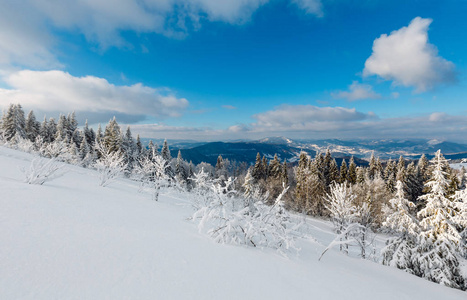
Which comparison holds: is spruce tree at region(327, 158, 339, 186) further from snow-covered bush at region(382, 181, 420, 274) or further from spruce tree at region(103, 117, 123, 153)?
spruce tree at region(103, 117, 123, 153)

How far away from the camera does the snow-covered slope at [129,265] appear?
2.28 metres

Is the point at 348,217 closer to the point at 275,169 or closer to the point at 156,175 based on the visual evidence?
the point at 156,175

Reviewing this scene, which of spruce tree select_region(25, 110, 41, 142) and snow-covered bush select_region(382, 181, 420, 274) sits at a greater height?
spruce tree select_region(25, 110, 41, 142)

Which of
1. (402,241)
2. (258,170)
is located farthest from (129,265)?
(258,170)

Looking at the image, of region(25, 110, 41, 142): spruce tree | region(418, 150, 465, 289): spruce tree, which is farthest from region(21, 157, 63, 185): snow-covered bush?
region(25, 110, 41, 142): spruce tree

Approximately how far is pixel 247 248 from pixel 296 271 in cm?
125

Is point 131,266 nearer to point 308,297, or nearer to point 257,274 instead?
point 257,274

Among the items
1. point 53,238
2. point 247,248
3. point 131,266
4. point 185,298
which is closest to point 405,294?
point 247,248

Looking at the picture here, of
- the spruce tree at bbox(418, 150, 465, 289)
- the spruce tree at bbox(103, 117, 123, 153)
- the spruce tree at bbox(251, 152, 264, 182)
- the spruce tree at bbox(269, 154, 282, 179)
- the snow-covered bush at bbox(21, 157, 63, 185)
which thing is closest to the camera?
the snow-covered bush at bbox(21, 157, 63, 185)

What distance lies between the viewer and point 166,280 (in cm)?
276

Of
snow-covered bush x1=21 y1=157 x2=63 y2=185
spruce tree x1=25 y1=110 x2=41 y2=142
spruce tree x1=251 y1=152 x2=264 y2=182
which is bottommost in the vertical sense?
spruce tree x1=251 y1=152 x2=264 y2=182

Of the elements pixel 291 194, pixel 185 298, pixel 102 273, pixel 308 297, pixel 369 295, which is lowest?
pixel 291 194

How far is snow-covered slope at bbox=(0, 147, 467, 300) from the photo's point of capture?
2.28 m

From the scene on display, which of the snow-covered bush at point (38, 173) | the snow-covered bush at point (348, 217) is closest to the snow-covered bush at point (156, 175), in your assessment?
the snow-covered bush at point (38, 173)
